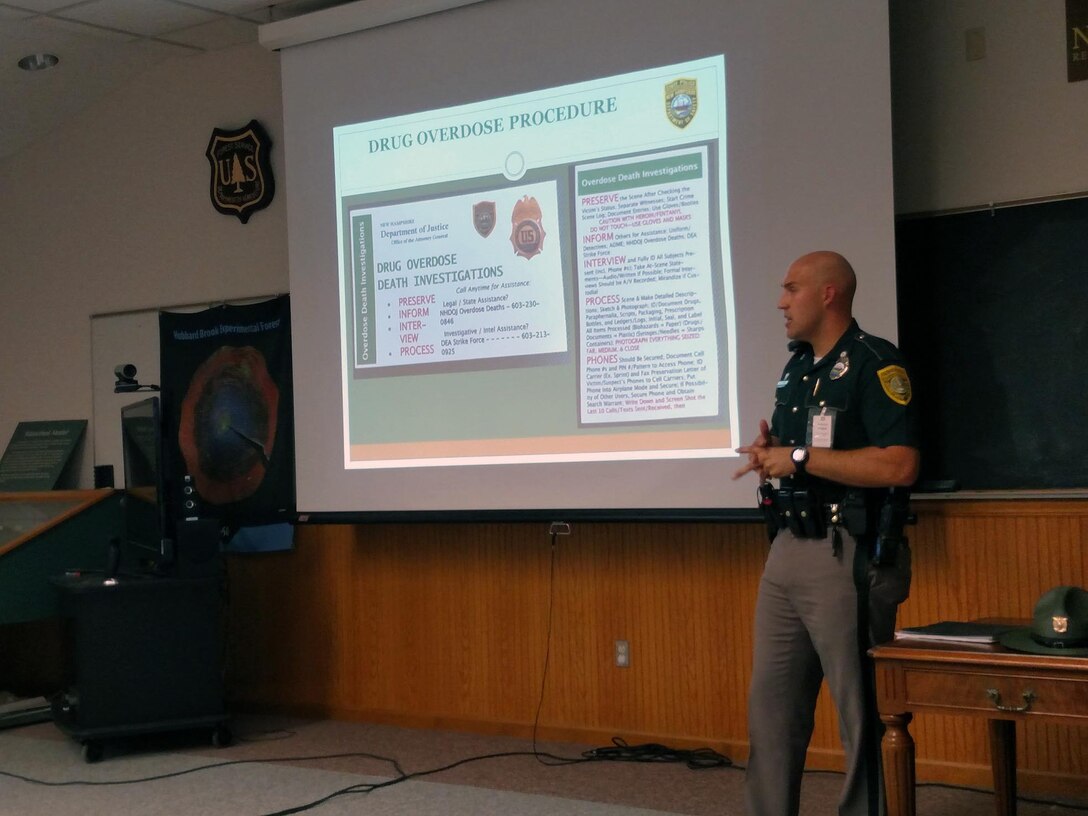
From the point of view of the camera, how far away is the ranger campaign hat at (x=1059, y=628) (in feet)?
8.19

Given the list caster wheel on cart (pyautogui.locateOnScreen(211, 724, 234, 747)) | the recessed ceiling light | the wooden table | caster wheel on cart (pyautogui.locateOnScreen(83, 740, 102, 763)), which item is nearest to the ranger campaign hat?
the wooden table

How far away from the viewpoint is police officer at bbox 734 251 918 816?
270 cm

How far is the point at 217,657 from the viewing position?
4770 mm

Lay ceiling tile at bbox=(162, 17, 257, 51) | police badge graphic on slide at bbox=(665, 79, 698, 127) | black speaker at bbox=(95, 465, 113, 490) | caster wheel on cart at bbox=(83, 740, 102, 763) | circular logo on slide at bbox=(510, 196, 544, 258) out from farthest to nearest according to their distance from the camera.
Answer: black speaker at bbox=(95, 465, 113, 490) → ceiling tile at bbox=(162, 17, 257, 51) → caster wheel on cart at bbox=(83, 740, 102, 763) → circular logo on slide at bbox=(510, 196, 544, 258) → police badge graphic on slide at bbox=(665, 79, 698, 127)

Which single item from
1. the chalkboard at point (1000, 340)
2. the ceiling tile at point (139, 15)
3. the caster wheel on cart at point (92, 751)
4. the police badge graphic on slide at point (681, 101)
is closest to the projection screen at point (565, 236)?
the police badge graphic on slide at point (681, 101)

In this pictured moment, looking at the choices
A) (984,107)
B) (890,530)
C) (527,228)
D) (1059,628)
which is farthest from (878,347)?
(527,228)

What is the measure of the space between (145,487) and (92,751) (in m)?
1.14

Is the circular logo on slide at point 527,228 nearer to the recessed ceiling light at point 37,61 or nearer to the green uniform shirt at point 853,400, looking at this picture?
the green uniform shirt at point 853,400

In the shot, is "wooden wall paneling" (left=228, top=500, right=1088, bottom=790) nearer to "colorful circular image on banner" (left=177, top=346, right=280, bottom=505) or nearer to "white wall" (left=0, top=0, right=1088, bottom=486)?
"colorful circular image on banner" (left=177, top=346, right=280, bottom=505)

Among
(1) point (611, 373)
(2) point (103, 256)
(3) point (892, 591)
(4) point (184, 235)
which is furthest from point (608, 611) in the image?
(2) point (103, 256)

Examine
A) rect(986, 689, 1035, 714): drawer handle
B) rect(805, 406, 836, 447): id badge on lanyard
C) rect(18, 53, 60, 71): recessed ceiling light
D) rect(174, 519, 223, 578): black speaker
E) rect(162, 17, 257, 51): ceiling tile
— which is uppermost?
rect(162, 17, 257, 51): ceiling tile

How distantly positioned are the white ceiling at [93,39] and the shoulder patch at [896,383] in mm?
3340

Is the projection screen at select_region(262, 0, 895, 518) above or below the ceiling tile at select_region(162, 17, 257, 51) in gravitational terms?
below

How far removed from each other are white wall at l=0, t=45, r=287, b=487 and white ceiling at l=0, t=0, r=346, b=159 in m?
0.11
